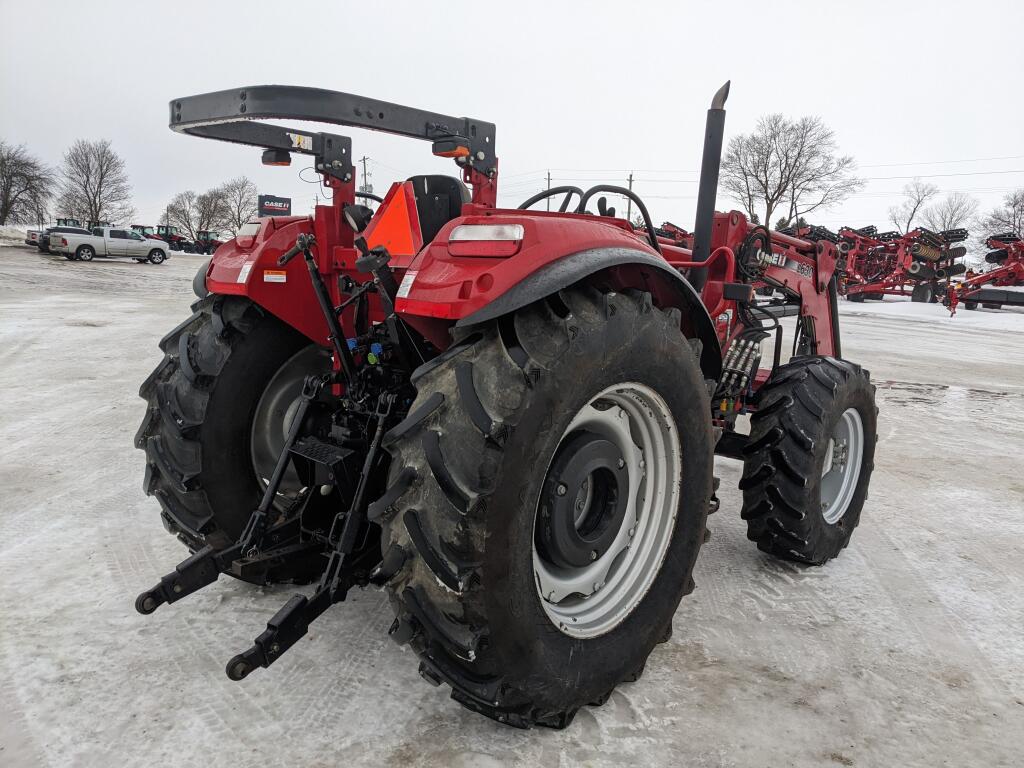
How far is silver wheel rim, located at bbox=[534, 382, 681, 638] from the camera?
2266mm

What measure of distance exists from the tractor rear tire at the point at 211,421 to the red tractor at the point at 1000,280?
23.9m

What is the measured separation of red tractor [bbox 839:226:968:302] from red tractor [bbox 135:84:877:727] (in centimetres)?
2388

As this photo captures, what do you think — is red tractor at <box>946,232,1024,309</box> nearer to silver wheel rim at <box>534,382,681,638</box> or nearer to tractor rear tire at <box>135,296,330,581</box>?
silver wheel rim at <box>534,382,681,638</box>

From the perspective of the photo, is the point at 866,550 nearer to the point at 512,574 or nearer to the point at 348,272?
the point at 512,574

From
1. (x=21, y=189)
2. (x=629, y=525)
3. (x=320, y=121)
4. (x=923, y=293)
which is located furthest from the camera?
(x=21, y=189)

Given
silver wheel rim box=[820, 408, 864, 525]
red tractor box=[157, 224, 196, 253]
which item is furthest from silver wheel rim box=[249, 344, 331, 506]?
red tractor box=[157, 224, 196, 253]

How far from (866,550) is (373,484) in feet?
8.99

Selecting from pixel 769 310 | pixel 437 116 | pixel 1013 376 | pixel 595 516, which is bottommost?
pixel 1013 376

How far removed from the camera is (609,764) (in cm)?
202

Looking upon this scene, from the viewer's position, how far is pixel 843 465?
3.82m

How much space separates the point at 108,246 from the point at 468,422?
3727cm

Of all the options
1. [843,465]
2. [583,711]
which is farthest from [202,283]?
[843,465]

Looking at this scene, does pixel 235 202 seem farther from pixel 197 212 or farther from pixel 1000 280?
pixel 1000 280

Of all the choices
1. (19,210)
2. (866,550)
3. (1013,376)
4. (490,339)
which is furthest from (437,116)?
(19,210)
